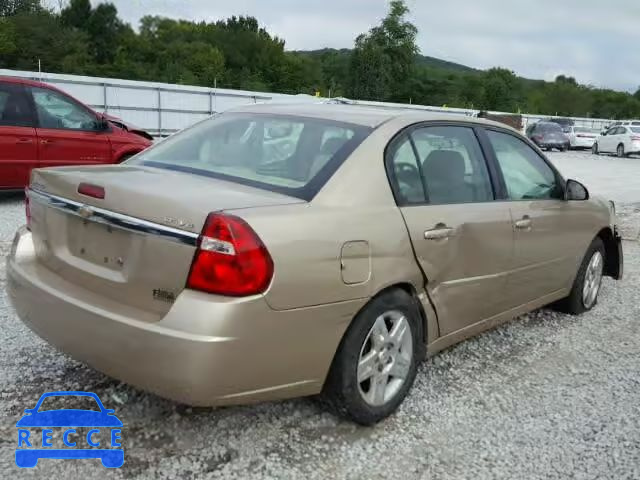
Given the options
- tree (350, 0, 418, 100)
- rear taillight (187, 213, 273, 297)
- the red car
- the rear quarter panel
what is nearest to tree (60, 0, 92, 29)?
tree (350, 0, 418, 100)

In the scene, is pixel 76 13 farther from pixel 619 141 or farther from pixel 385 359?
pixel 385 359

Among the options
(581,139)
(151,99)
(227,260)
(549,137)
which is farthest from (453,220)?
(581,139)

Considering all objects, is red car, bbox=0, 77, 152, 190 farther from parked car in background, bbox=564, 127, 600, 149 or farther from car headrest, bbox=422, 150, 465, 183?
parked car in background, bbox=564, 127, 600, 149

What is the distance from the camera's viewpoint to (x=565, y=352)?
4.50 m

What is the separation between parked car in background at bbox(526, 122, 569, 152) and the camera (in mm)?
32906

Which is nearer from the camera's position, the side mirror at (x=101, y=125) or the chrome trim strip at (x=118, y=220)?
the chrome trim strip at (x=118, y=220)

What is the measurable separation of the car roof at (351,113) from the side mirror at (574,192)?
1.05m

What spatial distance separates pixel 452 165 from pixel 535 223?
888 millimetres

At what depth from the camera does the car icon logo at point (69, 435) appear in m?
2.83

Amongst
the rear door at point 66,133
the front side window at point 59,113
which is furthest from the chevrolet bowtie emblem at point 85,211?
the front side window at point 59,113

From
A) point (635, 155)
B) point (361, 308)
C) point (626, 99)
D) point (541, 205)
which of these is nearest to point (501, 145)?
point (541, 205)

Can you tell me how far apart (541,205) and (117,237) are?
2873 mm

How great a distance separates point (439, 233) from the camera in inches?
136

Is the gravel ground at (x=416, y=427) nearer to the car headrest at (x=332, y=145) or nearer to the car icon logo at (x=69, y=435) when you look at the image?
the car icon logo at (x=69, y=435)
